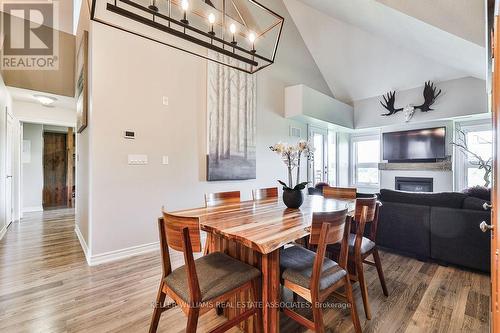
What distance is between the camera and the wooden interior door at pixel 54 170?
6.09m

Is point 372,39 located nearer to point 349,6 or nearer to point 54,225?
point 349,6

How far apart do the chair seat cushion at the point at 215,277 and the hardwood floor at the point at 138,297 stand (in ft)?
1.72

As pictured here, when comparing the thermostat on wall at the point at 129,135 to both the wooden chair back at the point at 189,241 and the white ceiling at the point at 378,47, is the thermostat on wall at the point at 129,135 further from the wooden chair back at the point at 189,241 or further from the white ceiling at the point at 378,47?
the white ceiling at the point at 378,47

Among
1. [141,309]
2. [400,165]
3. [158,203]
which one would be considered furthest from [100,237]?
[400,165]

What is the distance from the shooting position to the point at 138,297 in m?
1.97

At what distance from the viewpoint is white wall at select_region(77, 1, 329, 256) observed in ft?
8.64

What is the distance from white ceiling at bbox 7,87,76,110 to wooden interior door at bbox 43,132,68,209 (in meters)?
2.27

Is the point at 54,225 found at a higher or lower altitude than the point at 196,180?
lower

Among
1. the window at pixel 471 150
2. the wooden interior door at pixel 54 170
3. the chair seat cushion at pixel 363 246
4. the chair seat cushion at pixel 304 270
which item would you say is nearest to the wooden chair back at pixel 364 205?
the chair seat cushion at pixel 363 246

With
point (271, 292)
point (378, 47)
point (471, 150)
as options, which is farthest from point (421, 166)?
point (271, 292)

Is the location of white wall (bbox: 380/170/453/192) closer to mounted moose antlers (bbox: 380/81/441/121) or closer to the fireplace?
the fireplace

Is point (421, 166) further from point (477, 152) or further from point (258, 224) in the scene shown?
point (258, 224)

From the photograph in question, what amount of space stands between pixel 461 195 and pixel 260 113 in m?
3.19

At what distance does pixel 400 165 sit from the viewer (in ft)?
18.8
